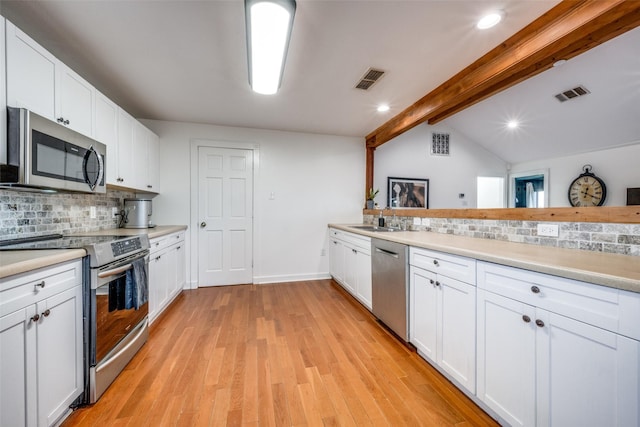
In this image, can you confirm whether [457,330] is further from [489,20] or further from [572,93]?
[572,93]

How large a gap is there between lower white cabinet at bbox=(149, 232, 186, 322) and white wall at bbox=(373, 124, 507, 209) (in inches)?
127

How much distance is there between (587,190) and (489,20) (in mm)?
3077

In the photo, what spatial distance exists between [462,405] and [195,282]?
3.42 meters

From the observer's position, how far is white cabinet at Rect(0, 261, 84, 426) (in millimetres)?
1030

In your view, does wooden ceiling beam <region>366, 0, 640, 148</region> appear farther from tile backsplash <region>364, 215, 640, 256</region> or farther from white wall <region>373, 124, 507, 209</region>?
white wall <region>373, 124, 507, 209</region>

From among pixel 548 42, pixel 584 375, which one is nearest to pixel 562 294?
pixel 584 375

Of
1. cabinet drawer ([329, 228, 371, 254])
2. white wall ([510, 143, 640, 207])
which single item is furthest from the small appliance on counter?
white wall ([510, 143, 640, 207])

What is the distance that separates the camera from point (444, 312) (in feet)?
5.50

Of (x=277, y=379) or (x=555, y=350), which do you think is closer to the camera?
(x=555, y=350)

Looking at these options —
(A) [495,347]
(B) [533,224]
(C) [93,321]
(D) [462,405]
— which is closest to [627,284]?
(A) [495,347]

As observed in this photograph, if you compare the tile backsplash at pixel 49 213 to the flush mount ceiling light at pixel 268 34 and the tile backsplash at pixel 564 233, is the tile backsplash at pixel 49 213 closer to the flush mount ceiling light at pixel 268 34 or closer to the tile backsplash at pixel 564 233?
the flush mount ceiling light at pixel 268 34

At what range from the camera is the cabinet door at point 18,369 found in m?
1.01

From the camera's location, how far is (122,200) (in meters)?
3.17

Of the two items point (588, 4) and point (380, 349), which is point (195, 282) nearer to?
point (380, 349)
